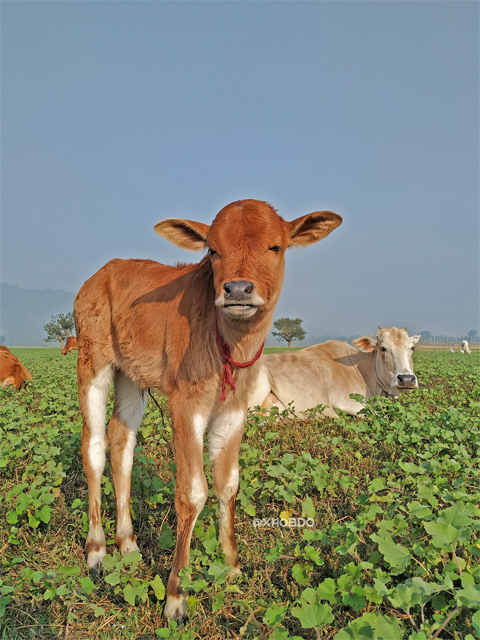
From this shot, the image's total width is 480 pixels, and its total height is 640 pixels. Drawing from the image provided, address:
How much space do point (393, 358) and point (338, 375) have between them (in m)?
1.08

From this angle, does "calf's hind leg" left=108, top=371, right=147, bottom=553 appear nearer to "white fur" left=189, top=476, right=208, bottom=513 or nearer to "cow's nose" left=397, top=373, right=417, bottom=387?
"white fur" left=189, top=476, right=208, bottom=513

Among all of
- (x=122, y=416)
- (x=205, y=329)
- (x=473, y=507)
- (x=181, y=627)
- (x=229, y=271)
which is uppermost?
(x=229, y=271)

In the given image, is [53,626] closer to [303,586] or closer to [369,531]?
[303,586]

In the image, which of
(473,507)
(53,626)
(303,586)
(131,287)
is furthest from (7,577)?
(473,507)

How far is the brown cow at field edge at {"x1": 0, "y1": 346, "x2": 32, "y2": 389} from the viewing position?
39.5 ft

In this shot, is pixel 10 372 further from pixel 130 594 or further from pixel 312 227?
pixel 312 227

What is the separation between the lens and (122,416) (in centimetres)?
486

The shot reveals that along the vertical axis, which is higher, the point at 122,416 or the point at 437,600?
the point at 122,416

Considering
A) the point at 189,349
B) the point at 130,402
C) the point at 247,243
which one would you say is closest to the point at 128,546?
the point at 130,402

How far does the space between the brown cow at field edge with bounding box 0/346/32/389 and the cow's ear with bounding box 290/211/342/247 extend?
33.5ft

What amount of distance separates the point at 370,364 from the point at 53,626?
766 centimetres

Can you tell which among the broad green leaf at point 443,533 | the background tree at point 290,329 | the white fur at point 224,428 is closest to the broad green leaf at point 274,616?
the broad green leaf at point 443,533

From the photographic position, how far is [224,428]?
3.93 m

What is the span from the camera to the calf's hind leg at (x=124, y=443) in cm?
436
